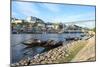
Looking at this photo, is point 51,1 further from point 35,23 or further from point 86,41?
point 86,41

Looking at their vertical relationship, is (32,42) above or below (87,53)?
above

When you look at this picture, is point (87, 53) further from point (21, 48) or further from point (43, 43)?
point (21, 48)

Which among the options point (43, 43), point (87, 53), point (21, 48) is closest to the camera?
point (21, 48)

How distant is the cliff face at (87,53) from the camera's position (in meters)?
2.75

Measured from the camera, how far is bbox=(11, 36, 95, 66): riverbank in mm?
2528

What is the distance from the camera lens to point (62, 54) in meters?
2.66

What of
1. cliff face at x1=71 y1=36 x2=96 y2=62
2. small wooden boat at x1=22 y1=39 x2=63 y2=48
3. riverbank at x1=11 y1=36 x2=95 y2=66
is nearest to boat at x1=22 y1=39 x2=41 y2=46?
small wooden boat at x1=22 y1=39 x2=63 y2=48

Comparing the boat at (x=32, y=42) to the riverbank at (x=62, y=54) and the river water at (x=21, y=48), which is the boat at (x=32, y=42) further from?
the riverbank at (x=62, y=54)

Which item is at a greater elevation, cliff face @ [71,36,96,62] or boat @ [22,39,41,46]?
boat @ [22,39,41,46]

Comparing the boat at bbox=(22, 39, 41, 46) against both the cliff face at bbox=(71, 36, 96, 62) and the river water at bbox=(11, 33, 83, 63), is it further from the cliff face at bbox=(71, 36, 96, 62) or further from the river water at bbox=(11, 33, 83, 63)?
the cliff face at bbox=(71, 36, 96, 62)

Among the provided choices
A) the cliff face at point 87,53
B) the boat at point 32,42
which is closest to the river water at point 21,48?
the boat at point 32,42

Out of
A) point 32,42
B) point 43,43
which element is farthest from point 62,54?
point 32,42

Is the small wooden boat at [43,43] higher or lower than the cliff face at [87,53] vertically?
higher

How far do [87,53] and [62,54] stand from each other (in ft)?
1.23
